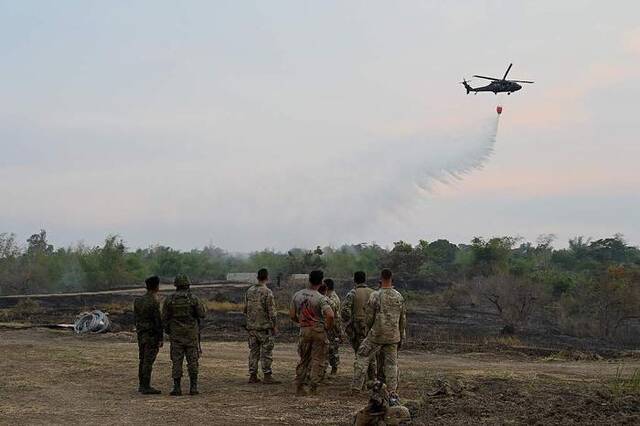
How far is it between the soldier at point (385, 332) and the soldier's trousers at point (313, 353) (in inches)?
27.0

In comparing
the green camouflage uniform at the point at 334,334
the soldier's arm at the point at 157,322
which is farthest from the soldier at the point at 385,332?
the soldier's arm at the point at 157,322

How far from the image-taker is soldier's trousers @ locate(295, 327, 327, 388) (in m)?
13.2

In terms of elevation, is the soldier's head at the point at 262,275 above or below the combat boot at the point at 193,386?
above

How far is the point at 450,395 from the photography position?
12562mm

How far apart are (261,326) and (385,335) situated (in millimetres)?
3004

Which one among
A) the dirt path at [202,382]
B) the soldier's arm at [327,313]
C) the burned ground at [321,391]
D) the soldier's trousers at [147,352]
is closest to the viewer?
the burned ground at [321,391]

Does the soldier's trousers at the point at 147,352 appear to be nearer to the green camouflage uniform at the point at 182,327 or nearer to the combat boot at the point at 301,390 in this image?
the green camouflage uniform at the point at 182,327

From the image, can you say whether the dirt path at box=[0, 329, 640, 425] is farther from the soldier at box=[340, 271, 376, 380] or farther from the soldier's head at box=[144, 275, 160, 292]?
the soldier's head at box=[144, 275, 160, 292]

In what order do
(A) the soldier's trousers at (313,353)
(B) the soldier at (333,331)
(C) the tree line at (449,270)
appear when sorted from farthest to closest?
1. (C) the tree line at (449,270)
2. (B) the soldier at (333,331)
3. (A) the soldier's trousers at (313,353)

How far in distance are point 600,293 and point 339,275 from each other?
102 ft

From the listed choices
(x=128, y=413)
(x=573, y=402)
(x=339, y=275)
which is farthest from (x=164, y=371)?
(x=339, y=275)

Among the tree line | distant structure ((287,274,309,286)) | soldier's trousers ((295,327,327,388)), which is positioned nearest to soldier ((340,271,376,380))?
soldier's trousers ((295,327,327,388))

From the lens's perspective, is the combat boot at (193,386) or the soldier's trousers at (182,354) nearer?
the soldier's trousers at (182,354)

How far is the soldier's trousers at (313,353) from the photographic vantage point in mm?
13156
